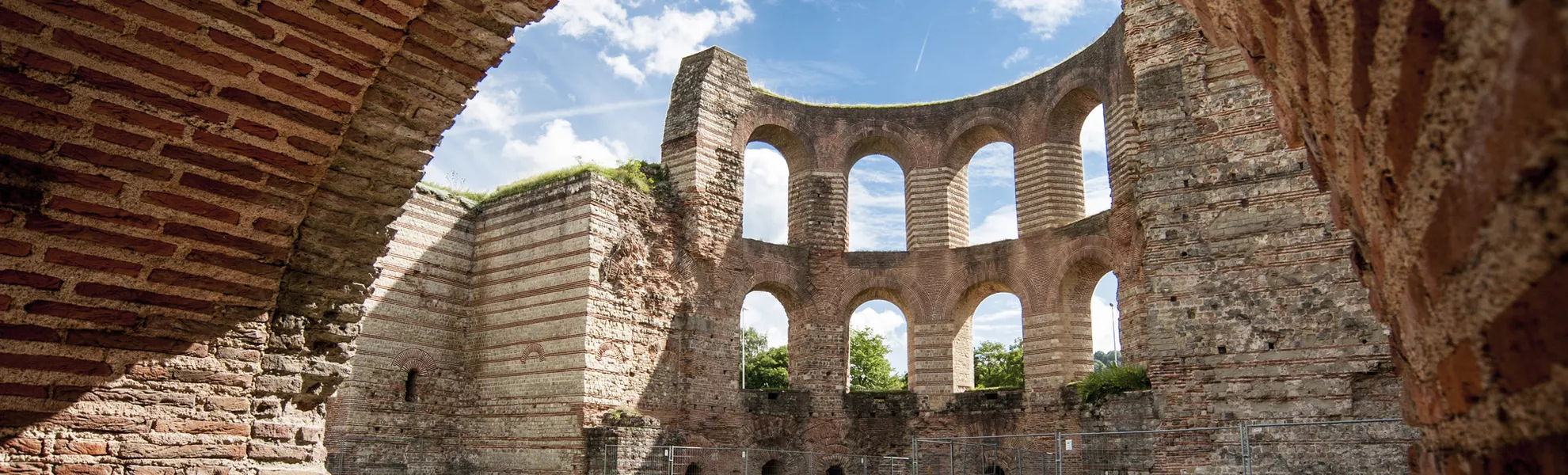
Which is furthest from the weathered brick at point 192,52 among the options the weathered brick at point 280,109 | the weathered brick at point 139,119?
the weathered brick at point 139,119

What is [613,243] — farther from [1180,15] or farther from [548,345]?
[1180,15]

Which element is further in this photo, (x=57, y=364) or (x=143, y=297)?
(x=143, y=297)

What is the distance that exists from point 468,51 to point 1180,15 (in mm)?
11416

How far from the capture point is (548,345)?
17188 mm

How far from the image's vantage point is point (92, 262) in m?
5.44

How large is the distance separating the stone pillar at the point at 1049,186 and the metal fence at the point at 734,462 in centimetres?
574

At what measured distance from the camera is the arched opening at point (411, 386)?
695 inches

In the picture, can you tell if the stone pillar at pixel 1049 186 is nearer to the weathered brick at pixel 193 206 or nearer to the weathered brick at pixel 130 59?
the weathered brick at pixel 193 206

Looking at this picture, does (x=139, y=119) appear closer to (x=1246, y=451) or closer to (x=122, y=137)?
(x=122, y=137)

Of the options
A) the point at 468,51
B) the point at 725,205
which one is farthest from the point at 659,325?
the point at 468,51

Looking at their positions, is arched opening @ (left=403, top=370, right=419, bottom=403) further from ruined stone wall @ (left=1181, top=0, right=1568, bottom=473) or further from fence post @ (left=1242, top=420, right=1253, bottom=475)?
ruined stone wall @ (left=1181, top=0, right=1568, bottom=473)

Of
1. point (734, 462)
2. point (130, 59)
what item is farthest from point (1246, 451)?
point (130, 59)

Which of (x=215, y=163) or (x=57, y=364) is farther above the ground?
(x=215, y=163)

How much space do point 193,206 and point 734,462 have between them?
14.1 meters
